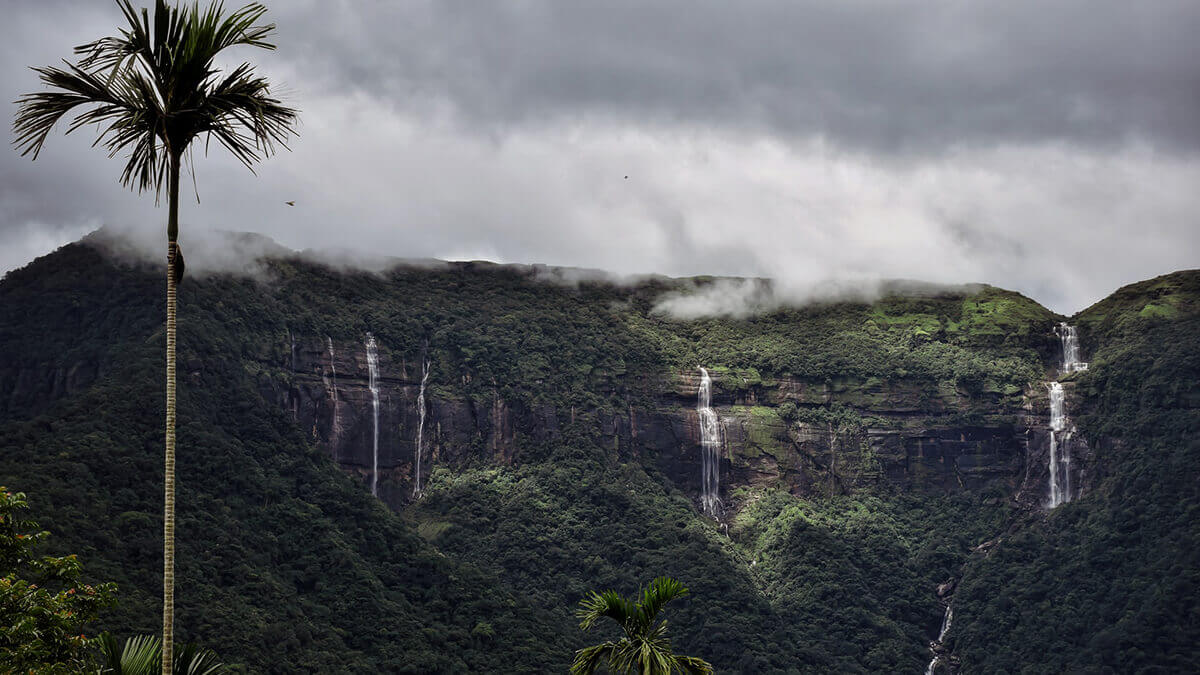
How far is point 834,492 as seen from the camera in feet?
432

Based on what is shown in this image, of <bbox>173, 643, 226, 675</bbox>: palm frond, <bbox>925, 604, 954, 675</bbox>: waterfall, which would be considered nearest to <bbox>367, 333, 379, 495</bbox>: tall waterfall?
<bbox>925, 604, 954, 675</bbox>: waterfall

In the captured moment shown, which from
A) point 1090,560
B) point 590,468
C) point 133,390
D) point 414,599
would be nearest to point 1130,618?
point 1090,560

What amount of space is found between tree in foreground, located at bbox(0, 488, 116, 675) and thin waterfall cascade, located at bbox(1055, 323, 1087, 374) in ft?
396

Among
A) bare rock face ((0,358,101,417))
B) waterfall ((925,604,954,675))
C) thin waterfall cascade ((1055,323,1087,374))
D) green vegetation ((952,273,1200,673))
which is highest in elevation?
thin waterfall cascade ((1055,323,1087,374))

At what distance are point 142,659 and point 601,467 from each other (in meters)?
105

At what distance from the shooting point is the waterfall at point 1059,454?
5098 inches

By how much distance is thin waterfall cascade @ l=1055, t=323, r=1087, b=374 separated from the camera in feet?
436

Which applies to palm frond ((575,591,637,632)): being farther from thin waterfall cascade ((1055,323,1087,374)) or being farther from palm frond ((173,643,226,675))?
thin waterfall cascade ((1055,323,1087,374))

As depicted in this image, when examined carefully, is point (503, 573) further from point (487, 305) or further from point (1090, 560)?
point (1090, 560)

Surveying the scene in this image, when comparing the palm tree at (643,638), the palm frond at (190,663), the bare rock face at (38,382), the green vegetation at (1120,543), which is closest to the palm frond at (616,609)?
the palm tree at (643,638)

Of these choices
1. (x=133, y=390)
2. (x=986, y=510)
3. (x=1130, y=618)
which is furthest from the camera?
(x=986, y=510)

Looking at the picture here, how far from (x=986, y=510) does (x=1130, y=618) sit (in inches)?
953

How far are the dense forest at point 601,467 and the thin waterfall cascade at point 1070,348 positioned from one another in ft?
2.95

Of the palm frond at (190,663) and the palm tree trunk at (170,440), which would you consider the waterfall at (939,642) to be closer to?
the palm frond at (190,663)
